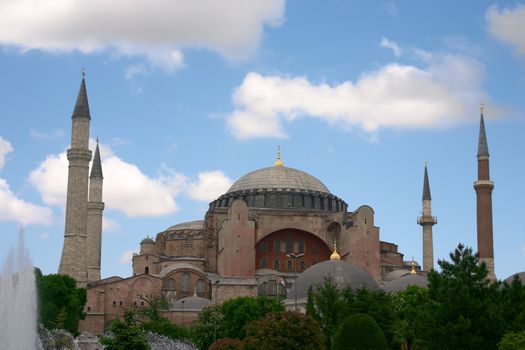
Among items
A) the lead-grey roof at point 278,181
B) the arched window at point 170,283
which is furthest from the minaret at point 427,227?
the arched window at point 170,283

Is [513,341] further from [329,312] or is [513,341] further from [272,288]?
[272,288]

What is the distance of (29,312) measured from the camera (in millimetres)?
27656

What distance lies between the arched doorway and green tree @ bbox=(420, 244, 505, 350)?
30.2 meters

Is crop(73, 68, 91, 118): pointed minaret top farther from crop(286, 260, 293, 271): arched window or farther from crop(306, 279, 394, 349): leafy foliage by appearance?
crop(306, 279, 394, 349): leafy foliage

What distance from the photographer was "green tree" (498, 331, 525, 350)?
66.3ft

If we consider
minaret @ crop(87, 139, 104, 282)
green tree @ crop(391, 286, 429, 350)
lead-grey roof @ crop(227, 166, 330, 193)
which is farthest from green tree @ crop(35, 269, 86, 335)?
lead-grey roof @ crop(227, 166, 330, 193)

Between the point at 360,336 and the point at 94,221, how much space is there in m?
37.4

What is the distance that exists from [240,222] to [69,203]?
9.30 meters

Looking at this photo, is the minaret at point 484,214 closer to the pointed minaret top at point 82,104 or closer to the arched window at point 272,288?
the arched window at point 272,288

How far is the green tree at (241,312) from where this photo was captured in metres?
38.3

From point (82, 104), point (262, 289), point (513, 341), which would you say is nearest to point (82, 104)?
point (82, 104)

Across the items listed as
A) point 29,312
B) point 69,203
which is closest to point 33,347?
point 29,312

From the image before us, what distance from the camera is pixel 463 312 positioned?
23.0 meters

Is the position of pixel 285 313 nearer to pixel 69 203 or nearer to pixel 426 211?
pixel 69 203
